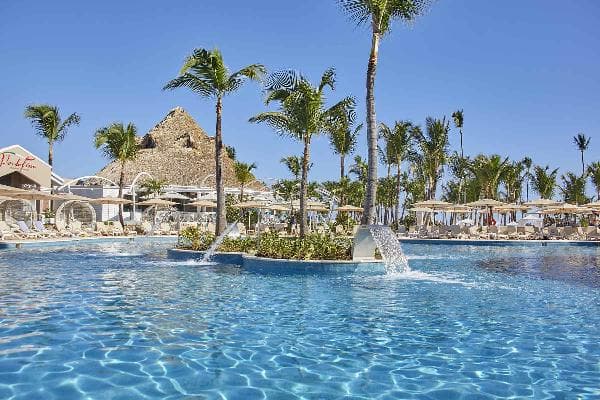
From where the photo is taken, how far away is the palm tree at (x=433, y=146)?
39.2 metres

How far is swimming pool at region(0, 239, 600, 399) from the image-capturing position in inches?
177

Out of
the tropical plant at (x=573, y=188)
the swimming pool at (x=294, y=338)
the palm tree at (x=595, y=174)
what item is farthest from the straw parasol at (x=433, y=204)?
the tropical plant at (x=573, y=188)

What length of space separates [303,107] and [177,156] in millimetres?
89019

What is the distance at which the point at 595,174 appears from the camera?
2084 inches

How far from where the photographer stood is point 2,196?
22.4m

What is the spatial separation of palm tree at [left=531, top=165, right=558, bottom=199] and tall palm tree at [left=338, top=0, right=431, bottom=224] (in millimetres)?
46678

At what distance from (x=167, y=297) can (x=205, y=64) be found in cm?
1003

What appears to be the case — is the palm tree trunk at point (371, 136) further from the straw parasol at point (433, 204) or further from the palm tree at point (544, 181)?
the palm tree at point (544, 181)

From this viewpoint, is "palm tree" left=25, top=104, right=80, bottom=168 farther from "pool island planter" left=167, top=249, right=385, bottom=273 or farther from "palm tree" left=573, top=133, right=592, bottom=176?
"palm tree" left=573, top=133, right=592, bottom=176

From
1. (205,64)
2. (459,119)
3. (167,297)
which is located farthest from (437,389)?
(459,119)

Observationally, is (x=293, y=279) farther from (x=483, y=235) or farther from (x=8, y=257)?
(x=483, y=235)

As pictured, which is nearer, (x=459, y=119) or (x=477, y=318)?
(x=477, y=318)

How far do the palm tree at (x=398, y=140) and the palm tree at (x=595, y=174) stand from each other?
26.2 meters

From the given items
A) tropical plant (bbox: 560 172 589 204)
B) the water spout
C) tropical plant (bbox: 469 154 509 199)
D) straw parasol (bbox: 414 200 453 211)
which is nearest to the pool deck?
the water spout
